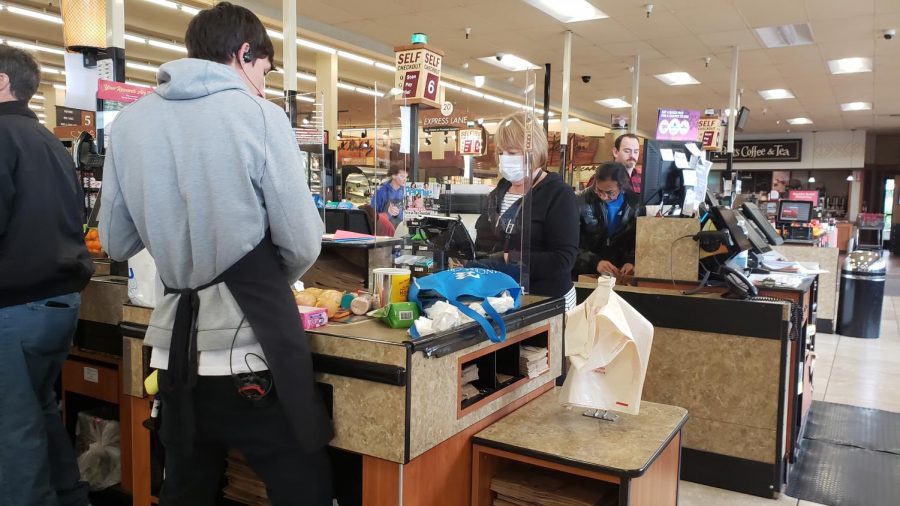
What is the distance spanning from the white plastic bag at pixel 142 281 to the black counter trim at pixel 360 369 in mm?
746

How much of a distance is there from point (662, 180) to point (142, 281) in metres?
2.49

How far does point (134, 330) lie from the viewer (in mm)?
2135

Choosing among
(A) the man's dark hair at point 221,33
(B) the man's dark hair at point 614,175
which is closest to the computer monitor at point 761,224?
(B) the man's dark hair at point 614,175

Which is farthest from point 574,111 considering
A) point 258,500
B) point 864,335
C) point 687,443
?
point 258,500

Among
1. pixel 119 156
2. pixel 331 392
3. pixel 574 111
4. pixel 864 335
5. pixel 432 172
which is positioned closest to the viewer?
pixel 119 156

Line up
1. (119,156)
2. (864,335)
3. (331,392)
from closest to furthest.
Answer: (119,156)
(331,392)
(864,335)

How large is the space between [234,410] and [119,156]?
0.63 m

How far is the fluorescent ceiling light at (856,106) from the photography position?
13.4 m

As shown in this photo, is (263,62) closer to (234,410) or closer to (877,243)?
(234,410)

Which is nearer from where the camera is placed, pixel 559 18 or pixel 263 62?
pixel 263 62

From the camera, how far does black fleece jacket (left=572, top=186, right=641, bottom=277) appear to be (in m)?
3.96

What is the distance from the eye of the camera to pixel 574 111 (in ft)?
48.4

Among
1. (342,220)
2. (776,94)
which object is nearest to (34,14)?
(342,220)

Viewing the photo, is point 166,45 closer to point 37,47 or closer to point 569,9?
point 37,47
